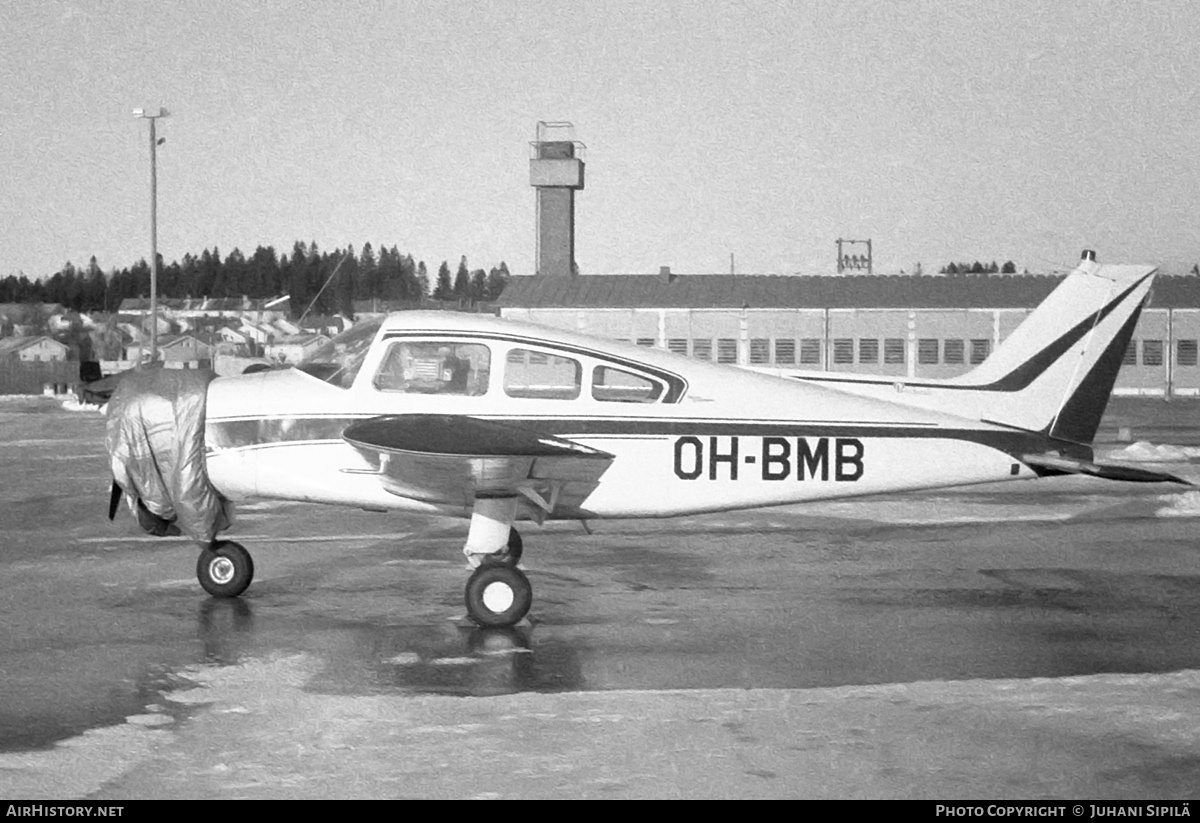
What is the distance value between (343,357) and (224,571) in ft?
5.98

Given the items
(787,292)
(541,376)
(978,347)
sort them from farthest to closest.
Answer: (787,292) → (978,347) → (541,376)

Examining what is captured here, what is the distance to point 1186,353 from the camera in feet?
176

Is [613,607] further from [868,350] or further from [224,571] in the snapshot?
[868,350]

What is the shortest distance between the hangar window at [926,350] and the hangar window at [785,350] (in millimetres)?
5088

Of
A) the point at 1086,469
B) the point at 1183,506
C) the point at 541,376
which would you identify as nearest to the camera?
the point at 541,376

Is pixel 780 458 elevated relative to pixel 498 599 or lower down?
elevated

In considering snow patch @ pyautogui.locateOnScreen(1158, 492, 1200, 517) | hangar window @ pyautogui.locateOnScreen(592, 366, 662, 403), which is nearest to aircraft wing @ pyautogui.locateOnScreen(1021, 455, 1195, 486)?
hangar window @ pyautogui.locateOnScreen(592, 366, 662, 403)

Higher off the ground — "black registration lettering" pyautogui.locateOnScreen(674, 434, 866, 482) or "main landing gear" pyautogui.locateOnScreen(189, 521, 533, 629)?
"black registration lettering" pyautogui.locateOnScreen(674, 434, 866, 482)

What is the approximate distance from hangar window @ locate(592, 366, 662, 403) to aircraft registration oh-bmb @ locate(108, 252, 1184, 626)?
10mm

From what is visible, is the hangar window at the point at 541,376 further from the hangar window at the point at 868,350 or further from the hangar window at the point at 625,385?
the hangar window at the point at 868,350

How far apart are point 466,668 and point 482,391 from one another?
2255mm

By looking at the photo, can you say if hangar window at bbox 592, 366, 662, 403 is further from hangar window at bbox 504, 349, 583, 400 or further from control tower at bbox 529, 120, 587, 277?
control tower at bbox 529, 120, 587, 277

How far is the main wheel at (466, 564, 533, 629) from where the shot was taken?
28.5ft

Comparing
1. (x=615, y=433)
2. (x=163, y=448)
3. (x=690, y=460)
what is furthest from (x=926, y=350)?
(x=163, y=448)
